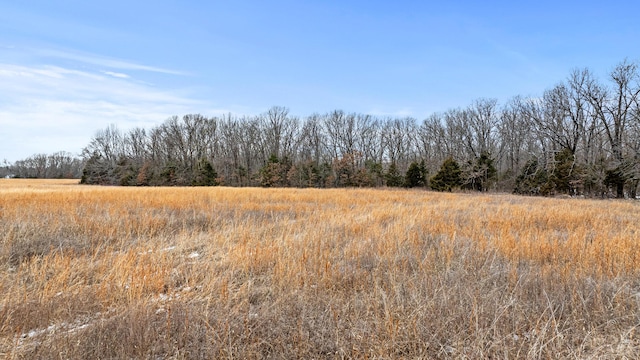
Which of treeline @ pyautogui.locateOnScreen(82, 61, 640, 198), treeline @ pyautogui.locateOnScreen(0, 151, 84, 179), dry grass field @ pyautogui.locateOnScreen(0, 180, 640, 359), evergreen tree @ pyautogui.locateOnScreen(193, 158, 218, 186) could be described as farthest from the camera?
treeline @ pyautogui.locateOnScreen(0, 151, 84, 179)

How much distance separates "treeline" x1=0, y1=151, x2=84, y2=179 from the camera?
247ft

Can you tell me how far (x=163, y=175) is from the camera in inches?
1850

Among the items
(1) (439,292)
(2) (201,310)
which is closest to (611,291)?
(1) (439,292)

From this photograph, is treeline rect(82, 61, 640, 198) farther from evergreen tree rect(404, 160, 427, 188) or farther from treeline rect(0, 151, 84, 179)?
treeline rect(0, 151, 84, 179)

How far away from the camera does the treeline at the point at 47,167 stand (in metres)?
75.2

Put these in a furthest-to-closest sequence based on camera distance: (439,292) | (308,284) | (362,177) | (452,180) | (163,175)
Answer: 1. (163,175)
2. (362,177)
3. (452,180)
4. (308,284)
5. (439,292)

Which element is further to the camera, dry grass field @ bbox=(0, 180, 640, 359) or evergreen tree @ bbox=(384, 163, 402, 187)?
evergreen tree @ bbox=(384, 163, 402, 187)

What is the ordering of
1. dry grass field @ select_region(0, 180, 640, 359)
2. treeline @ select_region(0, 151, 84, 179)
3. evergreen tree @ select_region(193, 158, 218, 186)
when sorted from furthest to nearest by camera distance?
1. treeline @ select_region(0, 151, 84, 179)
2. evergreen tree @ select_region(193, 158, 218, 186)
3. dry grass field @ select_region(0, 180, 640, 359)

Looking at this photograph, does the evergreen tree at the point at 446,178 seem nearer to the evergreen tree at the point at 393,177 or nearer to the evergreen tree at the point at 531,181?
the evergreen tree at the point at 393,177

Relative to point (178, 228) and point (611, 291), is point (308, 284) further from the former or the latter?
point (178, 228)

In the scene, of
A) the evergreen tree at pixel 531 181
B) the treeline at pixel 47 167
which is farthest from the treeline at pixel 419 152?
the treeline at pixel 47 167

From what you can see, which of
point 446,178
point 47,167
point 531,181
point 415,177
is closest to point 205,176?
point 415,177

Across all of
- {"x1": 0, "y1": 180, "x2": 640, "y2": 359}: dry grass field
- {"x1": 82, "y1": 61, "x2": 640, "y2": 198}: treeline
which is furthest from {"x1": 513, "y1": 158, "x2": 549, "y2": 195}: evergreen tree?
{"x1": 0, "y1": 180, "x2": 640, "y2": 359}: dry grass field

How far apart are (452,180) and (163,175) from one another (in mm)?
42363
